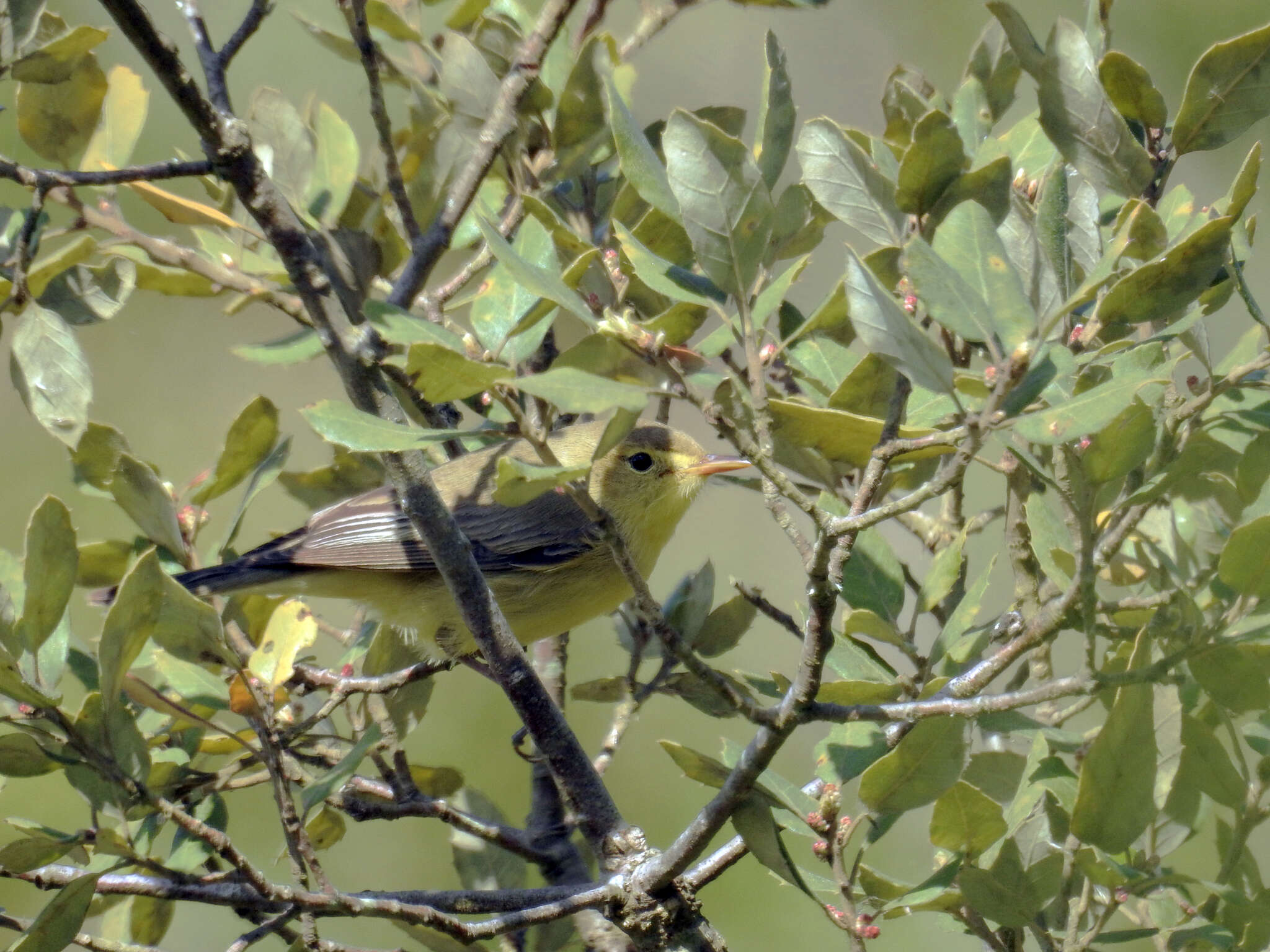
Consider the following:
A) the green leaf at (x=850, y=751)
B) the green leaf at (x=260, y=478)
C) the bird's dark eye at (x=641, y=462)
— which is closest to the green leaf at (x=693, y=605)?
the green leaf at (x=850, y=751)

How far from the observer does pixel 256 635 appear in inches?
79.2

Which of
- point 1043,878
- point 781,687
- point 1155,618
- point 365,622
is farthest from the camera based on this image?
point 365,622

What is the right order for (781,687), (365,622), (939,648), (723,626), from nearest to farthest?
(939,648), (781,687), (723,626), (365,622)

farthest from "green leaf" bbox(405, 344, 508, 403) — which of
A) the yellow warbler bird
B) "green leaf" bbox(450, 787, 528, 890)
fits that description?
the yellow warbler bird

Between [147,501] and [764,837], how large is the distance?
1089mm

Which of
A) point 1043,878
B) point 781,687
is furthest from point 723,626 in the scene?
point 1043,878

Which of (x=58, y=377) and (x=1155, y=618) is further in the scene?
(x=58, y=377)

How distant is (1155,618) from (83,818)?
9.42 ft

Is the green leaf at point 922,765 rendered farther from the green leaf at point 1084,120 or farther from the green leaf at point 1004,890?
the green leaf at point 1084,120

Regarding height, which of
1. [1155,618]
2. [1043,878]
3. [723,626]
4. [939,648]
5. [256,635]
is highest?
[256,635]

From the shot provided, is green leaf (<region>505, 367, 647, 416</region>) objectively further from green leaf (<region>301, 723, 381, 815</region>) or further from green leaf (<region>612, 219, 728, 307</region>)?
green leaf (<region>301, 723, 381, 815</region>)

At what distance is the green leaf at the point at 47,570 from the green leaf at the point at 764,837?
81cm

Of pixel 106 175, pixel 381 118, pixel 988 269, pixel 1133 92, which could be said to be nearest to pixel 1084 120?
pixel 1133 92

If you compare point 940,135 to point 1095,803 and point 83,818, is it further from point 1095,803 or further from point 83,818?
point 83,818
